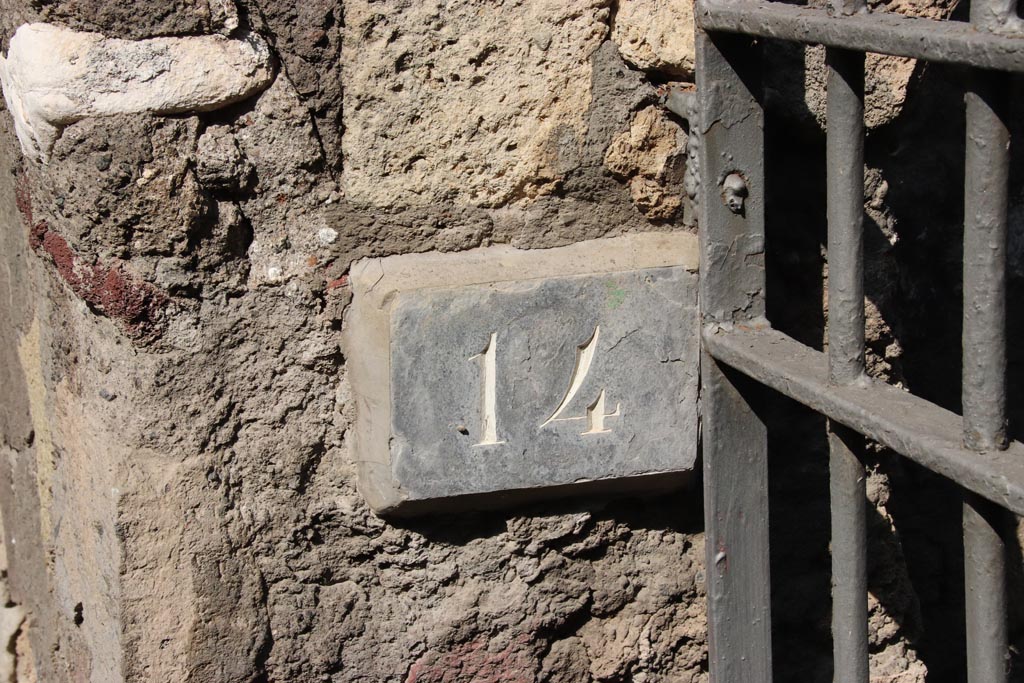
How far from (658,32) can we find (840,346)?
1.35 feet

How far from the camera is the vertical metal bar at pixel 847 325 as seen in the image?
38.8 inches

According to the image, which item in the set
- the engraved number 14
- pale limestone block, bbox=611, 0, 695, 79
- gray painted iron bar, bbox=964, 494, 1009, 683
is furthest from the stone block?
gray painted iron bar, bbox=964, 494, 1009, 683

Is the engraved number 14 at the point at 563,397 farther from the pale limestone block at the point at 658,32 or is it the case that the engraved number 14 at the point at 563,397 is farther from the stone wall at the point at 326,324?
the pale limestone block at the point at 658,32

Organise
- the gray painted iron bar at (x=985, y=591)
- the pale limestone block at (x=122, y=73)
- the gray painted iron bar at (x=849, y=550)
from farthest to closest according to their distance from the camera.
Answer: the pale limestone block at (x=122, y=73)
the gray painted iron bar at (x=849, y=550)
the gray painted iron bar at (x=985, y=591)

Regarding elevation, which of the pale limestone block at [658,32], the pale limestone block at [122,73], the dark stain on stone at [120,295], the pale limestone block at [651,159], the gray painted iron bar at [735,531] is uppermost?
the pale limestone block at [658,32]

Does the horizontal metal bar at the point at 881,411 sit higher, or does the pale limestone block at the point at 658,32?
the pale limestone block at the point at 658,32

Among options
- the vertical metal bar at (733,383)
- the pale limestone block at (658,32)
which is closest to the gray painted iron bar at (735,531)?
the vertical metal bar at (733,383)

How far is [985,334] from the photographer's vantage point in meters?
0.86

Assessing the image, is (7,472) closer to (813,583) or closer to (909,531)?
(813,583)

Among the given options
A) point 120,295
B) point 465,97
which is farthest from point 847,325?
point 120,295

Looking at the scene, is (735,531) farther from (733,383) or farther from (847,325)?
(847,325)

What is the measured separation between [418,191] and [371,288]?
12cm

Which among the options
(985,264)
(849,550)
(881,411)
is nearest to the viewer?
(985,264)

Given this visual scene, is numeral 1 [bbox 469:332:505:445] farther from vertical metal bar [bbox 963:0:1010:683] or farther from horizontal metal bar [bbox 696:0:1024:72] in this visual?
vertical metal bar [bbox 963:0:1010:683]
